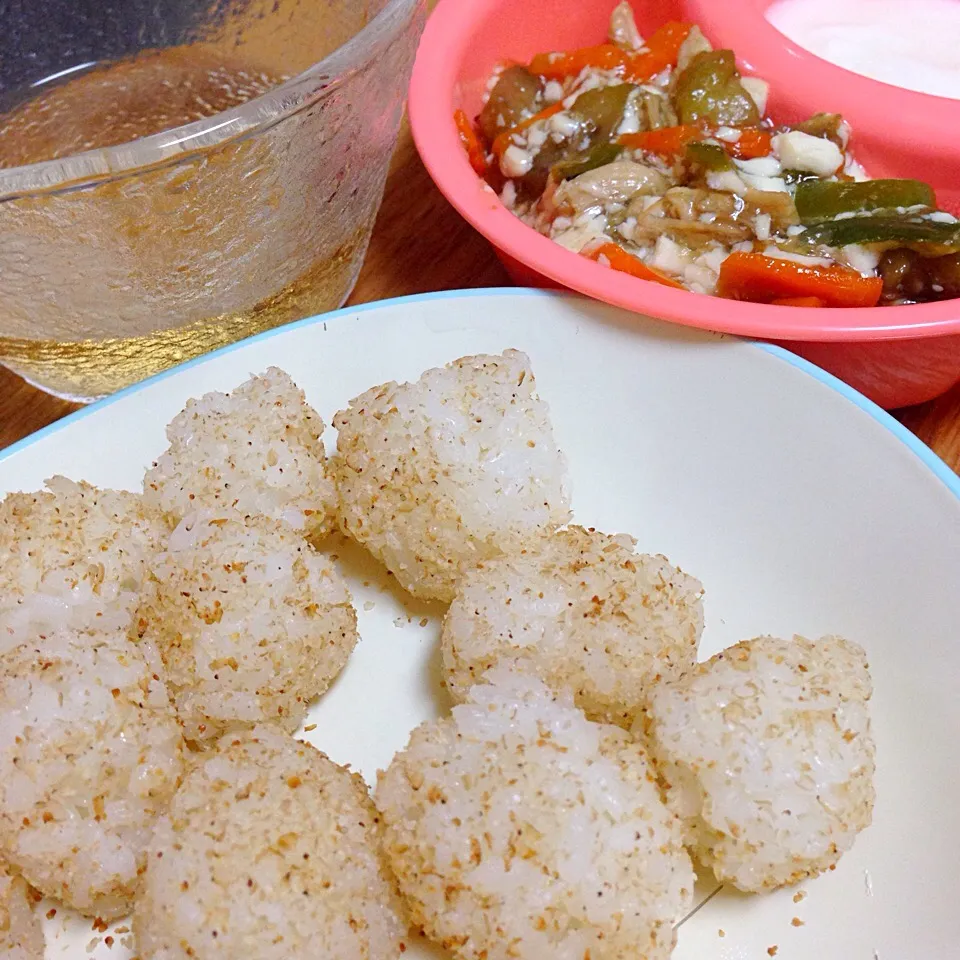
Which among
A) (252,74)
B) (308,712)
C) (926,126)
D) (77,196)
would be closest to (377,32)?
(77,196)

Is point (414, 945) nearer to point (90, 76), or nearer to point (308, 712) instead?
point (308, 712)

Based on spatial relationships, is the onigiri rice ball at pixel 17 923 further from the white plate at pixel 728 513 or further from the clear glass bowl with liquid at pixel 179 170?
the clear glass bowl with liquid at pixel 179 170

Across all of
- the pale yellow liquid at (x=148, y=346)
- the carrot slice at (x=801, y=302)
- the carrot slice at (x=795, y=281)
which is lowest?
the pale yellow liquid at (x=148, y=346)

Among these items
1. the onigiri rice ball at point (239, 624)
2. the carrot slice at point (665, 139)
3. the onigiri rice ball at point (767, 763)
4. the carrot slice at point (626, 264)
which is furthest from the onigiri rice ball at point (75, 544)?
the carrot slice at point (665, 139)

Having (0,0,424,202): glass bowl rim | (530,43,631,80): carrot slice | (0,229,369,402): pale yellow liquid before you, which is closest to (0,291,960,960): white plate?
(0,229,369,402): pale yellow liquid

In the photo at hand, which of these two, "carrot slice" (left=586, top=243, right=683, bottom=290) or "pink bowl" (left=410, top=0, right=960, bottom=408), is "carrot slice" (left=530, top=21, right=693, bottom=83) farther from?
"carrot slice" (left=586, top=243, right=683, bottom=290)

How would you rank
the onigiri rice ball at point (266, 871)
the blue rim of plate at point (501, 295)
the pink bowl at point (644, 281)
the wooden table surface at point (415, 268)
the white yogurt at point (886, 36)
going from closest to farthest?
the onigiri rice ball at point (266, 871)
the blue rim of plate at point (501, 295)
the pink bowl at point (644, 281)
the wooden table surface at point (415, 268)
the white yogurt at point (886, 36)

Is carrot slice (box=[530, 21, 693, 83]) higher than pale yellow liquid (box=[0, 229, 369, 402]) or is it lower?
higher

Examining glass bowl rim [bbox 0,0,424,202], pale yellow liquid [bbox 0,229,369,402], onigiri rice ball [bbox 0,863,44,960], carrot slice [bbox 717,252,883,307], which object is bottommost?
onigiri rice ball [bbox 0,863,44,960]
